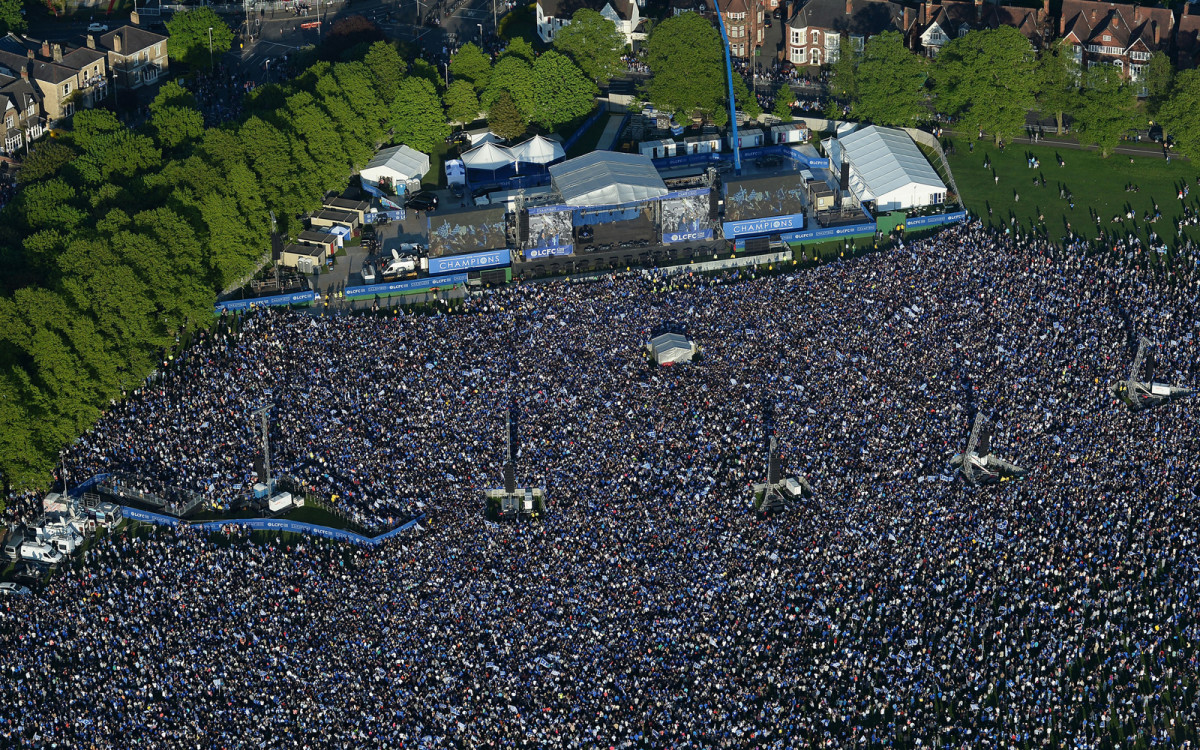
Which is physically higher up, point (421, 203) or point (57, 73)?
point (57, 73)

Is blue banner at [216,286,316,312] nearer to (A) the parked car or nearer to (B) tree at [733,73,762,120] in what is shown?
(A) the parked car

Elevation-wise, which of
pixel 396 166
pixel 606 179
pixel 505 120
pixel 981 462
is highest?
pixel 505 120

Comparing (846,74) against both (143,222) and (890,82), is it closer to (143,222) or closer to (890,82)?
(890,82)

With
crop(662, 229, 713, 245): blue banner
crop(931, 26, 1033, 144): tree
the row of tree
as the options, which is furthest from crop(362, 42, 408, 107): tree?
crop(931, 26, 1033, 144): tree

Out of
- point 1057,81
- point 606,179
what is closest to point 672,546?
point 606,179

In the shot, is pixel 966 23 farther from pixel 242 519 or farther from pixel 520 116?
pixel 242 519

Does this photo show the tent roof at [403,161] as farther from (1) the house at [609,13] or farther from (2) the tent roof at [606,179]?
(1) the house at [609,13]

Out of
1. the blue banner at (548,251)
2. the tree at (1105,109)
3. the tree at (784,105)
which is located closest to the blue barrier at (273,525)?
the blue banner at (548,251)
